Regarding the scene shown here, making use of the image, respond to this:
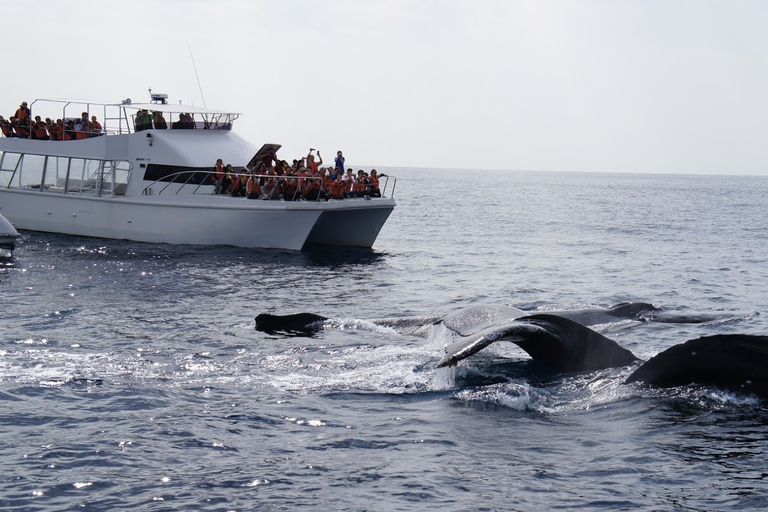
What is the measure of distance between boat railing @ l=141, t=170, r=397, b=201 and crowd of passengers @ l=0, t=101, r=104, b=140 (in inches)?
165

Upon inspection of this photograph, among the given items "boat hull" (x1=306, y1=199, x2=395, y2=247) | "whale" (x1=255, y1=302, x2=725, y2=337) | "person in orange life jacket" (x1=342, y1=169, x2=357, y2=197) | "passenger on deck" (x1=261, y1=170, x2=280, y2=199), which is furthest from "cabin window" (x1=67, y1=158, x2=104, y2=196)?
"whale" (x1=255, y1=302, x2=725, y2=337)

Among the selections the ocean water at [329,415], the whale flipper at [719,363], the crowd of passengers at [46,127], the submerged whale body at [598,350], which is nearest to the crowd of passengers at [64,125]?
the crowd of passengers at [46,127]

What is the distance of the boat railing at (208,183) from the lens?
2994 centimetres

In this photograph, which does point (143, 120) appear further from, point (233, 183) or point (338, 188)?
point (338, 188)

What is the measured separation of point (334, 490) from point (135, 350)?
7071 mm

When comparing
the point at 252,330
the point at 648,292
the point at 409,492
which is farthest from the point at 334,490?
the point at 648,292

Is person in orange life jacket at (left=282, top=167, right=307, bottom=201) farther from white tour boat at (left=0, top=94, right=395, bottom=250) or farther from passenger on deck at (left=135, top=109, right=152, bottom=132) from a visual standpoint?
passenger on deck at (left=135, top=109, right=152, bottom=132)

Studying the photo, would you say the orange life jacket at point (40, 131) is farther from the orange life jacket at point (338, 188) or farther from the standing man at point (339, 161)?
the orange life jacket at point (338, 188)

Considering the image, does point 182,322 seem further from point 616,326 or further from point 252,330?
point 616,326

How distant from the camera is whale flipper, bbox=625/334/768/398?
10000 millimetres

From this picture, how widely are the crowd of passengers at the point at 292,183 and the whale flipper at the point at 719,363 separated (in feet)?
64.6

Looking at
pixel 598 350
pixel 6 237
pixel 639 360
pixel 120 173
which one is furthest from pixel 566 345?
pixel 120 173

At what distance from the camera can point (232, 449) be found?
32.2 ft

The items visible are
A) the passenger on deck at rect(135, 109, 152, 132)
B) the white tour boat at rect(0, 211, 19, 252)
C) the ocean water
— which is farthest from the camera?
the passenger on deck at rect(135, 109, 152, 132)
